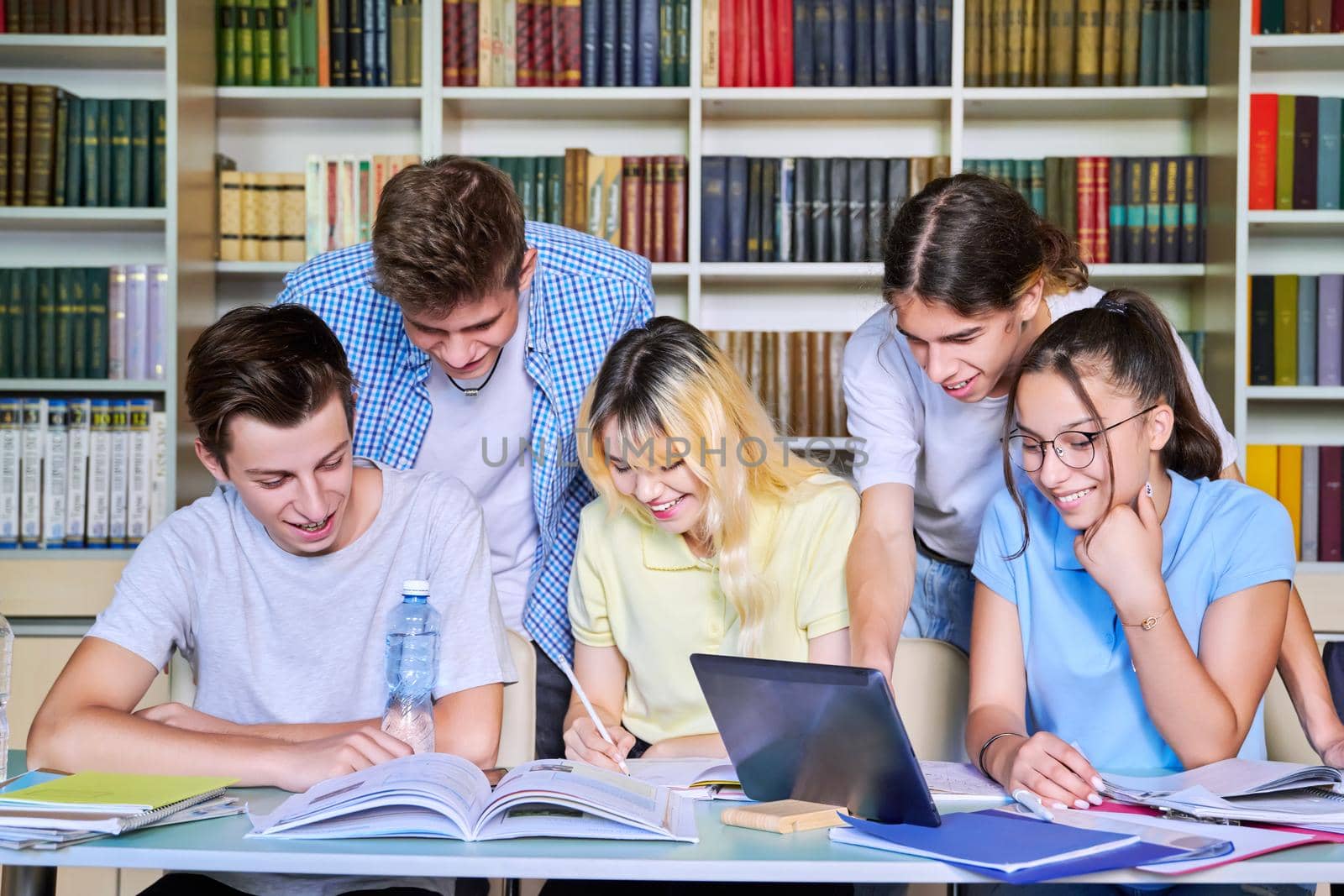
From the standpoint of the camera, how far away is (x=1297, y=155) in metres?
2.97

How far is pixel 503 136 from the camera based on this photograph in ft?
10.8

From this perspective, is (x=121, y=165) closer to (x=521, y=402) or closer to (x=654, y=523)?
(x=521, y=402)

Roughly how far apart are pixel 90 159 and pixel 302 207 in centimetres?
52

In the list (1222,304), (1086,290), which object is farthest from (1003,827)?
(1222,304)

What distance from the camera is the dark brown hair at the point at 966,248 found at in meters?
1.62

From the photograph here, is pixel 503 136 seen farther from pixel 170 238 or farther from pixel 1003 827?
pixel 1003 827

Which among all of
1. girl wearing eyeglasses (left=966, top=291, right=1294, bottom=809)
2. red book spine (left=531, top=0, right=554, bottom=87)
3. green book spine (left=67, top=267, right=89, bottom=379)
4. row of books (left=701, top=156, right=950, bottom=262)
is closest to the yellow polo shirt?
girl wearing eyeglasses (left=966, top=291, right=1294, bottom=809)

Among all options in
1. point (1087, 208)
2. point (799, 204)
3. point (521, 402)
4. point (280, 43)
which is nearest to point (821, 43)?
point (799, 204)

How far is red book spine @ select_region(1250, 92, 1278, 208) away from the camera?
9.64 feet

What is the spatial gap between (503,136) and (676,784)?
93.0 inches

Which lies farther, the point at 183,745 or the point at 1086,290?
the point at 1086,290

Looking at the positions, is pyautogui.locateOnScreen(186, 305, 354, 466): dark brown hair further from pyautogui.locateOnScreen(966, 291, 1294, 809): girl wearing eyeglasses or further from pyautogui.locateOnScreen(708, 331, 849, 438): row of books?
pyautogui.locateOnScreen(708, 331, 849, 438): row of books

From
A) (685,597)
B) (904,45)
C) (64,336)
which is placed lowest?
(685,597)

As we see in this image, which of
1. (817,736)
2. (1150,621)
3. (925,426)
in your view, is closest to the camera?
(817,736)
